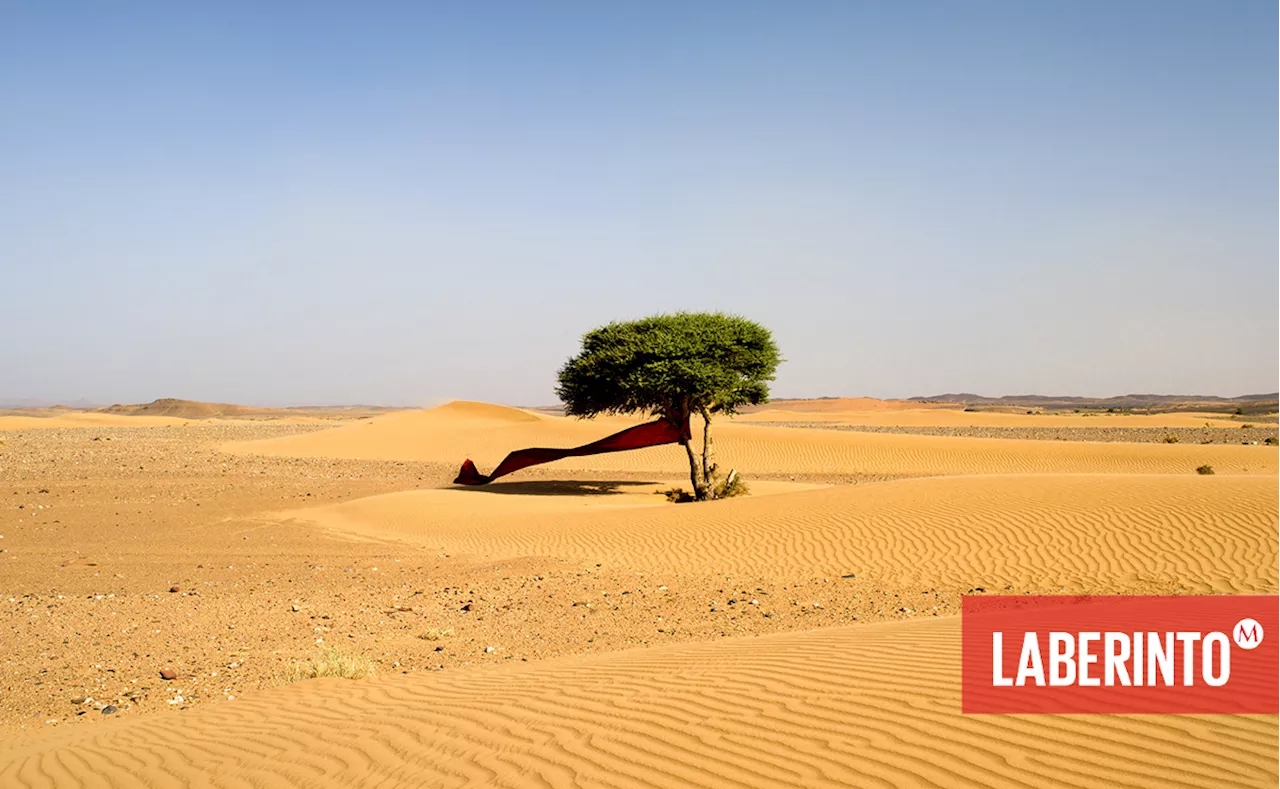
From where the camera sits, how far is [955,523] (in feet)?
49.9

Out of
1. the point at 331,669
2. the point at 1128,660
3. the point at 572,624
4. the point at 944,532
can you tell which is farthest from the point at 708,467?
the point at 1128,660


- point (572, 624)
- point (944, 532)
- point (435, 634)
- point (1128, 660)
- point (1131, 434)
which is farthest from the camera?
point (1131, 434)

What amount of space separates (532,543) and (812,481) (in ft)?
52.5

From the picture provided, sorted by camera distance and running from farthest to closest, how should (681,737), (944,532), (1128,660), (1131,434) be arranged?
(1131,434) < (944,532) < (1128,660) < (681,737)

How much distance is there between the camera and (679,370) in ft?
73.8

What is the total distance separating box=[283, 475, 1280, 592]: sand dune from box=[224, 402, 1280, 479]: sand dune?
12.8m

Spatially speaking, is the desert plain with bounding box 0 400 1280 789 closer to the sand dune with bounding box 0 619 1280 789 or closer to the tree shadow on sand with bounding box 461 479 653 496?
the sand dune with bounding box 0 619 1280 789

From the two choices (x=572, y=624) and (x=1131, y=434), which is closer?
(x=572, y=624)

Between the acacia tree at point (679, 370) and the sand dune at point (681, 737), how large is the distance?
15.7 meters

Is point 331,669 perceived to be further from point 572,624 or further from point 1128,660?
point 1128,660

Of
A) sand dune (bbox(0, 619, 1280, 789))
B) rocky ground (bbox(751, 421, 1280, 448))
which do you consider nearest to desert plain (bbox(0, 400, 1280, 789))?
sand dune (bbox(0, 619, 1280, 789))

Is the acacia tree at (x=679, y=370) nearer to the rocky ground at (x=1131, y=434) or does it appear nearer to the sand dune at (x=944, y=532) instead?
the sand dune at (x=944, y=532)

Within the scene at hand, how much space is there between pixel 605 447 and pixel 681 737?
22104 millimetres

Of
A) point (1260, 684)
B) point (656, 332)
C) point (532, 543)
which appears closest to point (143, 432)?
point (656, 332)
